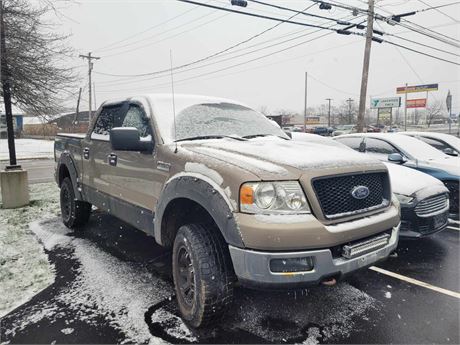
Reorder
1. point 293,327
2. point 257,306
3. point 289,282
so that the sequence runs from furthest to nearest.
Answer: point 257,306 < point 293,327 < point 289,282

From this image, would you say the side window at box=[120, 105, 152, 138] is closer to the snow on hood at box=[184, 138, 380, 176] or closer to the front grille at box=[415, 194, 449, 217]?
the snow on hood at box=[184, 138, 380, 176]

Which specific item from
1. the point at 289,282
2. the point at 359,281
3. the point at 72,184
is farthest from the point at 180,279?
the point at 72,184

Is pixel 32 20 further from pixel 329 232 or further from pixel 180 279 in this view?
pixel 329 232

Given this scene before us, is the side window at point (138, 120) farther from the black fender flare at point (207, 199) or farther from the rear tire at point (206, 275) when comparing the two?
the rear tire at point (206, 275)

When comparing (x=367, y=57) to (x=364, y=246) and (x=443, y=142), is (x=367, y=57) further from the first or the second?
(x=364, y=246)

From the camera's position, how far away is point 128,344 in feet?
8.79

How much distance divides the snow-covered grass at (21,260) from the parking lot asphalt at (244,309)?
0.14 metres

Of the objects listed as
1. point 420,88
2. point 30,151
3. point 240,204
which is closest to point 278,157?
point 240,204

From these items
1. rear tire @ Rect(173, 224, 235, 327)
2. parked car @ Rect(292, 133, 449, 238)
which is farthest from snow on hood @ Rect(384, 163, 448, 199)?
rear tire @ Rect(173, 224, 235, 327)

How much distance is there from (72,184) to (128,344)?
134 inches

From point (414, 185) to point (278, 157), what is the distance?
9.59 feet

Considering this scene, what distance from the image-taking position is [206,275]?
8.65 feet

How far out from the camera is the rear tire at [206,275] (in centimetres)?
264

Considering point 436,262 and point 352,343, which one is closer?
point 352,343
